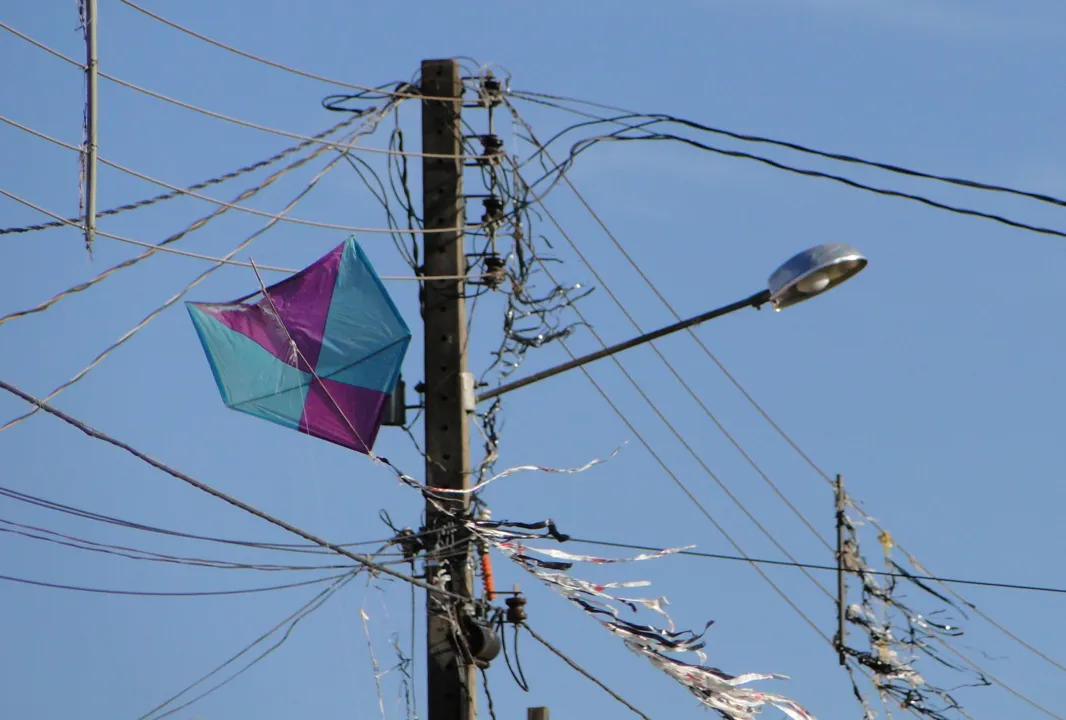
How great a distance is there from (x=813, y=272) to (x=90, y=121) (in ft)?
14.0

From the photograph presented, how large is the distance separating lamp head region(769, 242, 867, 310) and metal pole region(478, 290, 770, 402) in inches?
4.3

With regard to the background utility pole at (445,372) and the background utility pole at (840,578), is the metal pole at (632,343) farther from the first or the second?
the background utility pole at (840,578)

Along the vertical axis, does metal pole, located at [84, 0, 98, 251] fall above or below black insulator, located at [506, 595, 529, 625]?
above

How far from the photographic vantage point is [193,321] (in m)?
12.5

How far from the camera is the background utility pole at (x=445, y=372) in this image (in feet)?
39.8

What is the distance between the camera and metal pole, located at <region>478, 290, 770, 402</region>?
12.1 metres

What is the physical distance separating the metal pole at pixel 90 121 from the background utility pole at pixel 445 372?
245 cm

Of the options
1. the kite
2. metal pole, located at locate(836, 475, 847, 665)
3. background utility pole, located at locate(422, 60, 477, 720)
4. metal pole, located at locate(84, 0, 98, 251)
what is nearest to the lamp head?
background utility pole, located at locate(422, 60, 477, 720)

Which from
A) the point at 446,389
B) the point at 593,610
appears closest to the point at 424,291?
the point at 446,389

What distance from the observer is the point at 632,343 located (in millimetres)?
12312

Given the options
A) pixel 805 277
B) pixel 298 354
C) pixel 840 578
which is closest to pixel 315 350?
pixel 298 354

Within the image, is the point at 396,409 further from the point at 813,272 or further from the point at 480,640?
the point at 813,272

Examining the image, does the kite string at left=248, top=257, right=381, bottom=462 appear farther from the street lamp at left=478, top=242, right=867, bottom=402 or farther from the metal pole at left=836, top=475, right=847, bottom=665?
the metal pole at left=836, top=475, right=847, bottom=665

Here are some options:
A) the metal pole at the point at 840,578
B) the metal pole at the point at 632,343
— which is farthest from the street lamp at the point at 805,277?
the metal pole at the point at 840,578
